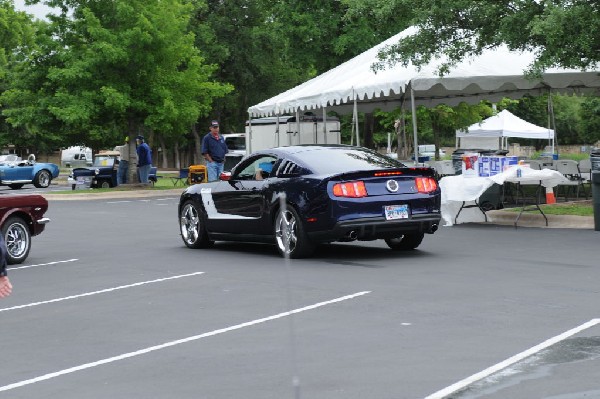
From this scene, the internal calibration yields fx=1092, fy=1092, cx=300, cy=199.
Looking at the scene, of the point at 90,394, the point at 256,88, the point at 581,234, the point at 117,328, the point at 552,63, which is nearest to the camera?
the point at 90,394

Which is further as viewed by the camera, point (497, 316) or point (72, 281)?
point (72, 281)

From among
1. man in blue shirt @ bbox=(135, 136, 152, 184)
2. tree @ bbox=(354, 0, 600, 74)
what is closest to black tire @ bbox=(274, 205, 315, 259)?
tree @ bbox=(354, 0, 600, 74)

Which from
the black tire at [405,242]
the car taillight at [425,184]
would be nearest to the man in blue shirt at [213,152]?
the black tire at [405,242]

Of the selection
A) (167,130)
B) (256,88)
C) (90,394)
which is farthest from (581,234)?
(256,88)

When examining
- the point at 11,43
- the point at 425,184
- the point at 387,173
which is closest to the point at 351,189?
the point at 387,173

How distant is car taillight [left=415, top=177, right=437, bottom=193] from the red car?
16.9 ft

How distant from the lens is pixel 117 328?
9227 mm

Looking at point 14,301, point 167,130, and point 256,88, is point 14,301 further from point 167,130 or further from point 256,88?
point 256,88

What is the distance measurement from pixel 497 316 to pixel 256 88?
5688 centimetres

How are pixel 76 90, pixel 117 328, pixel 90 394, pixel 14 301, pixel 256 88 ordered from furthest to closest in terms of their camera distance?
pixel 256 88
pixel 76 90
pixel 14 301
pixel 117 328
pixel 90 394

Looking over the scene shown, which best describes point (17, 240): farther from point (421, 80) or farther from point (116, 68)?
point (116, 68)

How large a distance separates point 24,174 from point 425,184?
122 feet

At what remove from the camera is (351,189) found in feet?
46.0

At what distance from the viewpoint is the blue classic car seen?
48.2 m
